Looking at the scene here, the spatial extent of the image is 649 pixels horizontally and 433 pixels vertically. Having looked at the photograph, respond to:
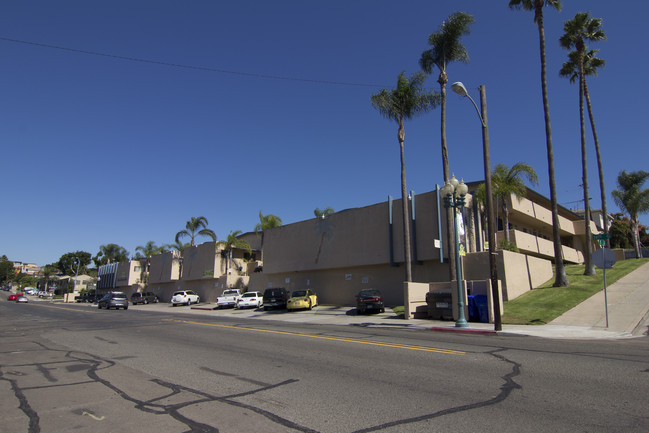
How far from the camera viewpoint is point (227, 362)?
942cm

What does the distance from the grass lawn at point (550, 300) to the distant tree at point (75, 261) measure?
409 ft

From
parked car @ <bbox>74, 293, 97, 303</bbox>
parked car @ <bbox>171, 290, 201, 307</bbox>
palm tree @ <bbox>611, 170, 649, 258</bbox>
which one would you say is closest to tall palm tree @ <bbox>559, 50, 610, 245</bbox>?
palm tree @ <bbox>611, 170, 649, 258</bbox>

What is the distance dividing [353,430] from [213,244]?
44848mm

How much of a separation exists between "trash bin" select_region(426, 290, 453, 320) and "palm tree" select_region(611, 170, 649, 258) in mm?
27077

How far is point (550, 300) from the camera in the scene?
2066 cm

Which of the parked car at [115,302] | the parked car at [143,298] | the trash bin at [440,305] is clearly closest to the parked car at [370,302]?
the trash bin at [440,305]

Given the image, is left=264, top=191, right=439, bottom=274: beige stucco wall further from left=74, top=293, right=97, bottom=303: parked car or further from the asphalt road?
left=74, top=293, right=97, bottom=303: parked car

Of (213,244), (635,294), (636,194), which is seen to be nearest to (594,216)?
(636,194)

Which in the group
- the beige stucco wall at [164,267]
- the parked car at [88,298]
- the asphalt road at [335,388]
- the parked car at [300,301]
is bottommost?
the parked car at [88,298]

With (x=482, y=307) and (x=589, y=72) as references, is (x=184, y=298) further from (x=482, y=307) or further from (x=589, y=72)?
(x=589, y=72)

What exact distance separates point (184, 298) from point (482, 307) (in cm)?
3522

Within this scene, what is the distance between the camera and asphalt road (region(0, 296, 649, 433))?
5129 millimetres

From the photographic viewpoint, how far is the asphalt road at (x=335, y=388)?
16.8ft

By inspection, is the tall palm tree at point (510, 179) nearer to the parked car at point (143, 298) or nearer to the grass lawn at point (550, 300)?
the grass lawn at point (550, 300)
